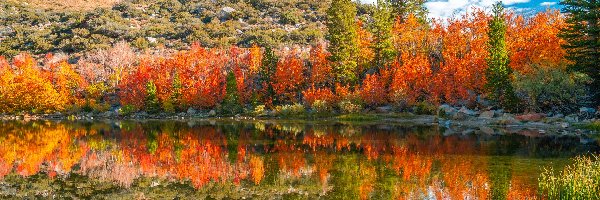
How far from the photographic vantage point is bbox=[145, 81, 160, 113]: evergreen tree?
8469cm

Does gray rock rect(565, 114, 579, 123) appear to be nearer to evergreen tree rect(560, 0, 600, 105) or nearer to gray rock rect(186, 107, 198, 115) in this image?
evergreen tree rect(560, 0, 600, 105)

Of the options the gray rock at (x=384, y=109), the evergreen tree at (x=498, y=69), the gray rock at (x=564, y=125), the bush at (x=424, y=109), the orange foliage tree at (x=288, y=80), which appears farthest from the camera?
the orange foliage tree at (x=288, y=80)

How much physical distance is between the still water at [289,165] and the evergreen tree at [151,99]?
125 ft

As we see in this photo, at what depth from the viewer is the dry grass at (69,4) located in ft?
581

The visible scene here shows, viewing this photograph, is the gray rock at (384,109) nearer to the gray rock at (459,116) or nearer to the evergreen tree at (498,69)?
the gray rock at (459,116)

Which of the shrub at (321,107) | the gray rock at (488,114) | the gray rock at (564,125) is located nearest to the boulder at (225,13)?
the shrub at (321,107)

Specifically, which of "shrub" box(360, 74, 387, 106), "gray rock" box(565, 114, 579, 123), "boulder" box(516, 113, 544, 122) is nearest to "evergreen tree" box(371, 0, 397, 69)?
"shrub" box(360, 74, 387, 106)

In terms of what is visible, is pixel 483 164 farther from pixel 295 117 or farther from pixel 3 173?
pixel 295 117

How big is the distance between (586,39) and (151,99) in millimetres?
66949

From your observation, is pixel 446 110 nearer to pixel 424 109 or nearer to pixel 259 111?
pixel 424 109

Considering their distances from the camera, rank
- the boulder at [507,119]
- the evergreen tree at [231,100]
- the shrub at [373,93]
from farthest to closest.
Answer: the evergreen tree at [231,100] < the shrub at [373,93] < the boulder at [507,119]

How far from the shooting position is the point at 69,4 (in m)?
182

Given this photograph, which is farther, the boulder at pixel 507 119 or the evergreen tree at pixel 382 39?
the evergreen tree at pixel 382 39

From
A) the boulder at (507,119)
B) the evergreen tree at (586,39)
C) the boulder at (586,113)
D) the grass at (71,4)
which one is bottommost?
the boulder at (507,119)
